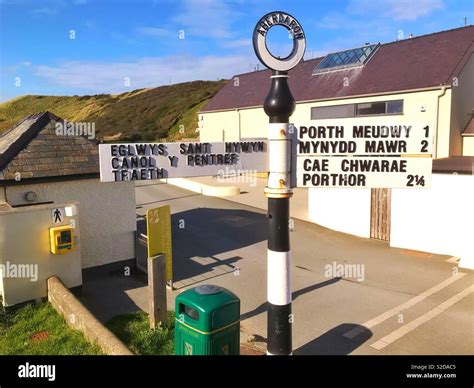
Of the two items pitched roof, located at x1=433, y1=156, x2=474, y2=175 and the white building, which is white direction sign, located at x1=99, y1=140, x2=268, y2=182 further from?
pitched roof, located at x1=433, y1=156, x2=474, y2=175

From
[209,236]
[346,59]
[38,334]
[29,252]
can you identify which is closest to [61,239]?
[29,252]

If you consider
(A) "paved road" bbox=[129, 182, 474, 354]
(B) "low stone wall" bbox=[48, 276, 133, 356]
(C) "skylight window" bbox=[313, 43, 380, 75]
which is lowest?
(A) "paved road" bbox=[129, 182, 474, 354]

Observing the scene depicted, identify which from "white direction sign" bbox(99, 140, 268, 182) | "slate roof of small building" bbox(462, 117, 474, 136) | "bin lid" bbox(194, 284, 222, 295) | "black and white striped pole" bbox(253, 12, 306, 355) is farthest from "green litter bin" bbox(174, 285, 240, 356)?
"slate roof of small building" bbox(462, 117, 474, 136)

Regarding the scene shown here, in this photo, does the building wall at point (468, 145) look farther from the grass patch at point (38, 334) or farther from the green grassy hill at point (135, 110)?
the green grassy hill at point (135, 110)

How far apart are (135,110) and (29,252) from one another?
5573cm

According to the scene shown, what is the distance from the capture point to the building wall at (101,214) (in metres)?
8.92

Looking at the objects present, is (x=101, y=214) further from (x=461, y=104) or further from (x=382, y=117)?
(x=461, y=104)

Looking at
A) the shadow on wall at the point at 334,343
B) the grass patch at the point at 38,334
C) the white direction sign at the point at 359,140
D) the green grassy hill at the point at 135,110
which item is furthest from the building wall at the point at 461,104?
the green grassy hill at the point at 135,110

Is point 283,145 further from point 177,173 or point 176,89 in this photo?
point 176,89

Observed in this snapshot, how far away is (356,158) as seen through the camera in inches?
150

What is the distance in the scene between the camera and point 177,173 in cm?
375

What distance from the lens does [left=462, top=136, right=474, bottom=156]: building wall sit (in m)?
18.8

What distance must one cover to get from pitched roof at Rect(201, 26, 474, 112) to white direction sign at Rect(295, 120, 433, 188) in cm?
1624
